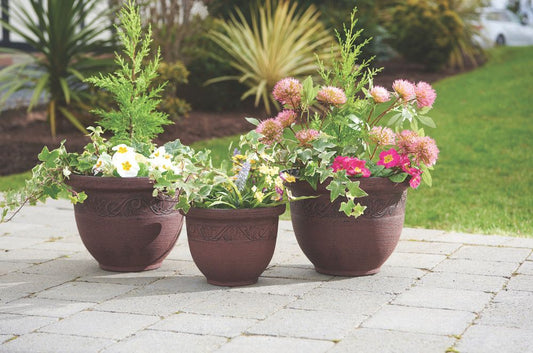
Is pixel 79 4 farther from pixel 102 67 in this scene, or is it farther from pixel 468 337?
pixel 468 337

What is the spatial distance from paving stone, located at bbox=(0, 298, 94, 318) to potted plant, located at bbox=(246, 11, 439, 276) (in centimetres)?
118

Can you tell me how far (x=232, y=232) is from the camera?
3928 mm

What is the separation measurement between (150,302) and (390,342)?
47.1 inches

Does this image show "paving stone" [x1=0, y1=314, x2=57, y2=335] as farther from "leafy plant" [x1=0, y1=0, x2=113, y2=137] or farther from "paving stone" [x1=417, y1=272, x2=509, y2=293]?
"leafy plant" [x1=0, y1=0, x2=113, y2=137]

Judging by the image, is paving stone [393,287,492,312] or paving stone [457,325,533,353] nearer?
paving stone [457,325,533,353]

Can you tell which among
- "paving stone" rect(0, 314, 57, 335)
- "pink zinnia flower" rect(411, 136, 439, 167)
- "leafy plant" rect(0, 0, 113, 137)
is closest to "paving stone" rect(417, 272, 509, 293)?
"pink zinnia flower" rect(411, 136, 439, 167)

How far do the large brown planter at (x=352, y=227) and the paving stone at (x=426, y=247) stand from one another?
729 millimetres

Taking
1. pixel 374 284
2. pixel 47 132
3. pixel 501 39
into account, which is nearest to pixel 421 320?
pixel 374 284

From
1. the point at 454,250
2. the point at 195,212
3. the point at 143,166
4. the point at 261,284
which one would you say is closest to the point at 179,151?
the point at 143,166

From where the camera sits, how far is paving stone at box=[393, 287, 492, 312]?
3.71 meters

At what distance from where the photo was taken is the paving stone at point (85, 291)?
388cm

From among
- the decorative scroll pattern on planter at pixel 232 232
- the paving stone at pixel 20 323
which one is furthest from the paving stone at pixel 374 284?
the paving stone at pixel 20 323

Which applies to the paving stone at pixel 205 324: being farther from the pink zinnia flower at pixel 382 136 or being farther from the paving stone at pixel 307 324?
the pink zinnia flower at pixel 382 136

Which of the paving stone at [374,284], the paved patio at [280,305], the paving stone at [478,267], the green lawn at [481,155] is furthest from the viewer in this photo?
the green lawn at [481,155]
